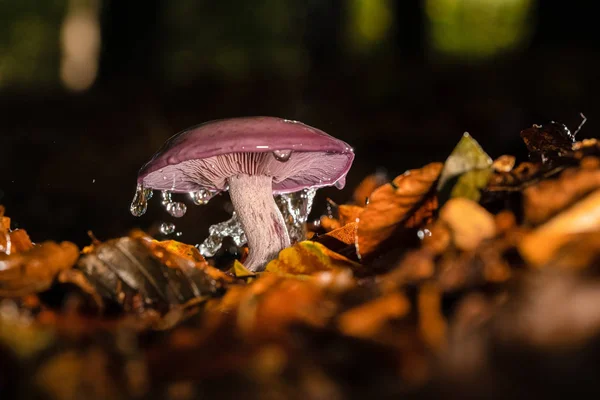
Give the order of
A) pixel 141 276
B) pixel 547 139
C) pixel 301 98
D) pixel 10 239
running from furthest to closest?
pixel 301 98
pixel 547 139
pixel 10 239
pixel 141 276

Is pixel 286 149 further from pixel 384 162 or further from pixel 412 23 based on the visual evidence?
pixel 412 23

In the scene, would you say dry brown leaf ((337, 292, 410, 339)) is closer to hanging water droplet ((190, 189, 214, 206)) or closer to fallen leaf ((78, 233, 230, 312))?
fallen leaf ((78, 233, 230, 312))

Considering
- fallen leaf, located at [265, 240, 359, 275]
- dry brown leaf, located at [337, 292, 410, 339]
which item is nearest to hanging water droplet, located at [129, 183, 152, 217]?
fallen leaf, located at [265, 240, 359, 275]

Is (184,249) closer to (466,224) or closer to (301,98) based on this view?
(466,224)

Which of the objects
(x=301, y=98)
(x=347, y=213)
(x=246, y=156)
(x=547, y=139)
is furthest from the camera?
(x=301, y=98)

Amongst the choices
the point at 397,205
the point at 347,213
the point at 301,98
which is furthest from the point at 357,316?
the point at 301,98

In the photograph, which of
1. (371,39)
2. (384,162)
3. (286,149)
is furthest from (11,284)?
(371,39)
